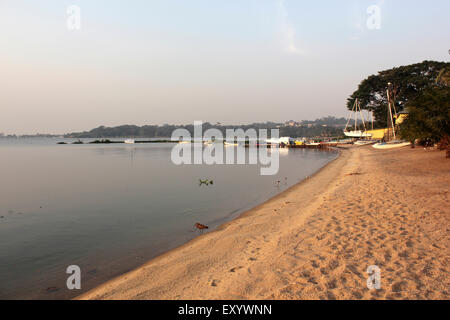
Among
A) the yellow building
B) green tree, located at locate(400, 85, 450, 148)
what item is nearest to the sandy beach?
green tree, located at locate(400, 85, 450, 148)

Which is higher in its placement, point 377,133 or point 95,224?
point 377,133

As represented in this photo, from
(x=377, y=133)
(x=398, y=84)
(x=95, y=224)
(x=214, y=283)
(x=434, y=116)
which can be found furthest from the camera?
(x=377, y=133)

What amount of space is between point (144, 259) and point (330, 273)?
5089 mm

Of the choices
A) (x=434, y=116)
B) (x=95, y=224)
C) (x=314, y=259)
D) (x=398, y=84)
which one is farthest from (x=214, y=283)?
(x=398, y=84)

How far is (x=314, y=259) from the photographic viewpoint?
623 cm

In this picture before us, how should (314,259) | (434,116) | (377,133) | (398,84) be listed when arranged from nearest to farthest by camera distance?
(314,259)
(434,116)
(398,84)
(377,133)

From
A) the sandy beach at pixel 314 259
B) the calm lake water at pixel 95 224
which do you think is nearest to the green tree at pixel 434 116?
the calm lake water at pixel 95 224

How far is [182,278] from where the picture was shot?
5965 mm

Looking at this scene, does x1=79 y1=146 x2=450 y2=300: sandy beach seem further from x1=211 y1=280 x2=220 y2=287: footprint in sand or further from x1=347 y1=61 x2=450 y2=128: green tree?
x1=347 y1=61 x2=450 y2=128: green tree

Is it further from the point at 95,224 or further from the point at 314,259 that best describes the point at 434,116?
the point at 95,224

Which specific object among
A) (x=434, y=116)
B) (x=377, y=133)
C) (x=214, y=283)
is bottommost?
(x=214, y=283)

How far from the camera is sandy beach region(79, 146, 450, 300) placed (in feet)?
16.4
